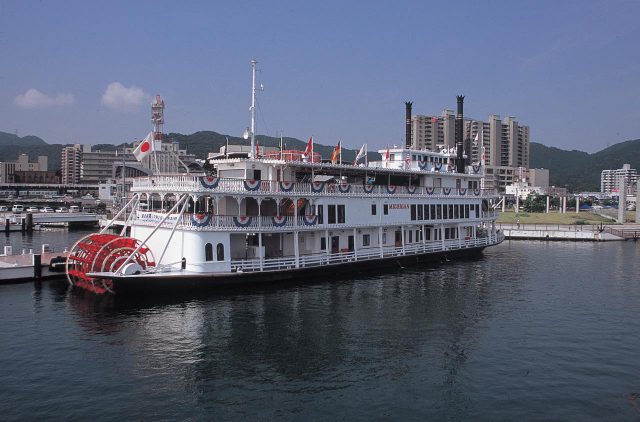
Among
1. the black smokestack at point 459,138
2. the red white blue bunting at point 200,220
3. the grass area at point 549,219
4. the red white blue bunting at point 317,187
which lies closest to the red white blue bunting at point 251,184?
the red white blue bunting at point 200,220

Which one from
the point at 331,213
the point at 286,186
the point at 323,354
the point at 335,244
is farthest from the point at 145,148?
the point at 323,354

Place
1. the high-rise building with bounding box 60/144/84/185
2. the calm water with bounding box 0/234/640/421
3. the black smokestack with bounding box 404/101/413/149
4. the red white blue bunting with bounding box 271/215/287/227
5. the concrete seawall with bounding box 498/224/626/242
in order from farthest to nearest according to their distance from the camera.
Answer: the high-rise building with bounding box 60/144/84/185 → the concrete seawall with bounding box 498/224/626/242 → the black smokestack with bounding box 404/101/413/149 → the red white blue bunting with bounding box 271/215/287/227 → the calm water with bounding box 0/234/640/421

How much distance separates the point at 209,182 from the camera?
2939cm

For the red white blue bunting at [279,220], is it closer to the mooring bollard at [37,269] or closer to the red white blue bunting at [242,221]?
the red white blue bunting at [242,221]

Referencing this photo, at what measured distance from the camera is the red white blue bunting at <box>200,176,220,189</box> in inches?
1147

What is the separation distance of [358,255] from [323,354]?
17.2m

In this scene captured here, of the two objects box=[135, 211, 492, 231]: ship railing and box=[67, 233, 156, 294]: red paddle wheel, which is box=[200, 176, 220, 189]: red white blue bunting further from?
box=[67, 233, 156, 294]: red paddle wheel

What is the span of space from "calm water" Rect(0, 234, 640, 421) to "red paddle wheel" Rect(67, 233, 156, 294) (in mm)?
824

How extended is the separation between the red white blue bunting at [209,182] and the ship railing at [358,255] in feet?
14.7

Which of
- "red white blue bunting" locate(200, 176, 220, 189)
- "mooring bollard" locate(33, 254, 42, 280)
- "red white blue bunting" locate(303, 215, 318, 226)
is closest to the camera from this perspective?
"red white blue bunting" locate(200, 176, 220, 189)

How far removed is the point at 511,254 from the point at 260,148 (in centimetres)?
3037

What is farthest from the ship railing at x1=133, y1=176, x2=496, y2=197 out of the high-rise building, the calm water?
the high-rise building

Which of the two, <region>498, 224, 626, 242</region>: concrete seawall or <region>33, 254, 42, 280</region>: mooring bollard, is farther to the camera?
<region>498, 224, 626, 242</region>: concrete seawall


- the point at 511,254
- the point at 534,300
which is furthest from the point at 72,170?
the point at 534,300
